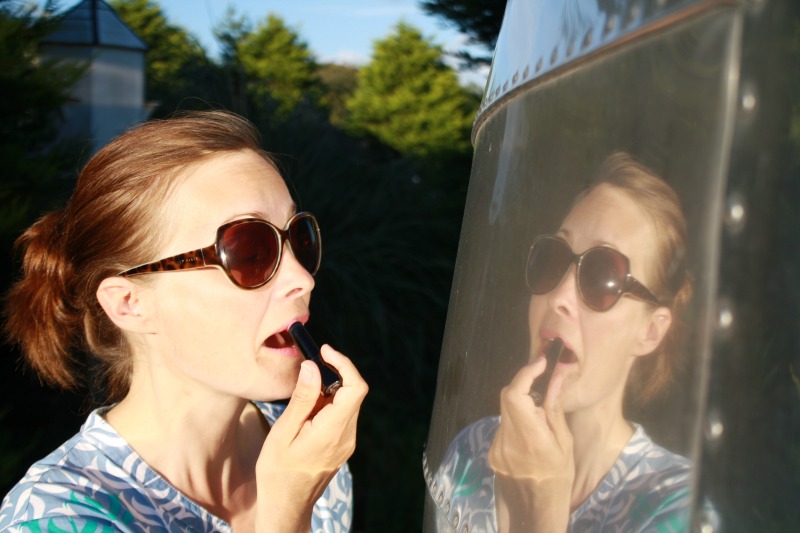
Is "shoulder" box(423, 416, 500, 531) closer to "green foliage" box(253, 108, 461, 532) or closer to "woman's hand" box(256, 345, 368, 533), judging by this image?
"woman's hand" box(256, 345, 368, 533)

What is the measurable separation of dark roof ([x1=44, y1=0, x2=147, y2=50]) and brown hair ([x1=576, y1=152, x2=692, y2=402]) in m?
5.85

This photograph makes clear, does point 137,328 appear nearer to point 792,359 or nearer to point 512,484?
point 512,484

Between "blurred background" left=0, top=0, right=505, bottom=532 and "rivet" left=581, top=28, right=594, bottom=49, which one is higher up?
"rivet" left=581, top=28, right=594, bottom=49

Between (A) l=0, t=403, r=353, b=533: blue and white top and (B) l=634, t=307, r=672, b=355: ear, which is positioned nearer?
(B) l=634, t=307, r=672, b=355: ear

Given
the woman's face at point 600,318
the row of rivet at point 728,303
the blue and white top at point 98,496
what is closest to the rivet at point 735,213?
the row of rivet at point 728,303

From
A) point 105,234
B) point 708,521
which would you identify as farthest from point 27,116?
point 708,521

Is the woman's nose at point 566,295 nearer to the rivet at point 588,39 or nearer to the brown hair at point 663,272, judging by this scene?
the brown hair at point 663,272

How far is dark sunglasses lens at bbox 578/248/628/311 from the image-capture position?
2.99 ft

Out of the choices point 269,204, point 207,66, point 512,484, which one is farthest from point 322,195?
point 512,484

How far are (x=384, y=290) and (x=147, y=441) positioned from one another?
4672mm

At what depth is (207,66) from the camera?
778cm

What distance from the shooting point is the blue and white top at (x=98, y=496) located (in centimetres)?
136

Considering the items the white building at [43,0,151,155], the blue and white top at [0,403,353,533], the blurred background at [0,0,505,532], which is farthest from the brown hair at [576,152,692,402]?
the white building at [43,0,151,155]

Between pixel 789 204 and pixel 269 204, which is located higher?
pixel 789 204
